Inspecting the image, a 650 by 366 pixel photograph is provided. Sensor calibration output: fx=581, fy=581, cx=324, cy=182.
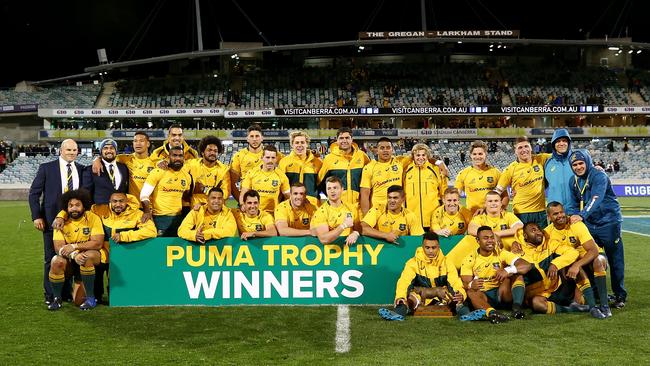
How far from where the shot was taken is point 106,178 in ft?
23.9

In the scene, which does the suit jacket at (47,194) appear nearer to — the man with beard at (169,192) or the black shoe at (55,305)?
the black shoe at (55,305)

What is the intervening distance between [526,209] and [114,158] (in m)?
5.35

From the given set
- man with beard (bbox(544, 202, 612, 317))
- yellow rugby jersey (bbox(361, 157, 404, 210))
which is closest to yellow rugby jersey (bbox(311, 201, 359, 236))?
yellow rugby jersey (bbox(361, 157, 404, 210))

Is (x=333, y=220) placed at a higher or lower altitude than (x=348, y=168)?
lower

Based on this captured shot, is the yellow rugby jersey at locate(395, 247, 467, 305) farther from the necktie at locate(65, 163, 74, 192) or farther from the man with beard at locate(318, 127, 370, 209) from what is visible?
the necktie at locate(65, 163, 74, 192)

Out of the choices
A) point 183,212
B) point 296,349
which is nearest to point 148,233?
point 183,212

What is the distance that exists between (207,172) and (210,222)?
985 mm

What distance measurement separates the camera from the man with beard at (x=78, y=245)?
674 centimetres

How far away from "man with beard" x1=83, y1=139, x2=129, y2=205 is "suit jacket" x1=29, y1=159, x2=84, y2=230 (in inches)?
14.1

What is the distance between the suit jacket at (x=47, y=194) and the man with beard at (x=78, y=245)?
276mm

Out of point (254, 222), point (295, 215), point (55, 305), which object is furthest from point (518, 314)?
point (55, 305)

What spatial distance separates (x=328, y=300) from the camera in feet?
22.8

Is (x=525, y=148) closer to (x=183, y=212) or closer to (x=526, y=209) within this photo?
(x=526, y=209)

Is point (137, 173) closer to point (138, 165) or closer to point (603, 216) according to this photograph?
point (138, 165)
